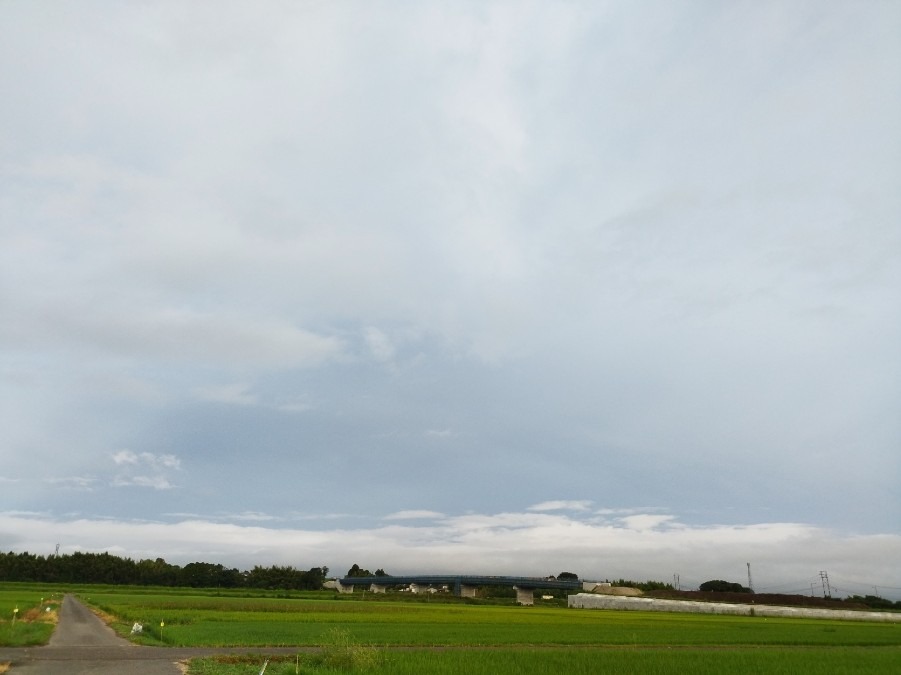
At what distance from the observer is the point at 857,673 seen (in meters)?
26.4

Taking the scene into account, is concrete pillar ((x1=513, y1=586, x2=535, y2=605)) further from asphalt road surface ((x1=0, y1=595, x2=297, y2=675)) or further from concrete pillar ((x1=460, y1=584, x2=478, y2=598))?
asphalt road surface ((x1=0, y1=595, x2=297, y2=675))

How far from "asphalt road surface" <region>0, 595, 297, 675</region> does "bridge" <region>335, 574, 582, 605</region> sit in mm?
118894

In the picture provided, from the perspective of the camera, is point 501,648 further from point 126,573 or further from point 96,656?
point 126,573

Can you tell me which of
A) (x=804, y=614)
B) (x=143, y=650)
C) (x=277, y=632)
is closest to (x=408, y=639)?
(x=277, y=632)

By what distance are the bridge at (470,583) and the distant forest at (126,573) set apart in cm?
2412

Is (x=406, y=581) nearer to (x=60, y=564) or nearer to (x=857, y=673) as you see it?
(x=60, y=564)

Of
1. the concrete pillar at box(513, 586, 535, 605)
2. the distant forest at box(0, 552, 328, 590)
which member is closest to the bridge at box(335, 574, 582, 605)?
the concrete pillar at box(513, 586, 535, 605)

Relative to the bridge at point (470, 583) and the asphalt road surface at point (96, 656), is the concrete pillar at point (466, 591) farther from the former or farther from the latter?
the asphalt road surface at point (96, 656)

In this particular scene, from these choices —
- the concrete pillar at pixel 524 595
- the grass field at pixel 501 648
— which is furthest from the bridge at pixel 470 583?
the grass field at pixel 501 648

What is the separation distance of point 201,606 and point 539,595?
14480cm

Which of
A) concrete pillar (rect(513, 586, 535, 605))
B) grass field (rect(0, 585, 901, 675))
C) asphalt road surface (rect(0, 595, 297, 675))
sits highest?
concrete pillar (rect(513, 586, 535, 605))

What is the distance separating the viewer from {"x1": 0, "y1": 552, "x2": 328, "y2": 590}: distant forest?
163m

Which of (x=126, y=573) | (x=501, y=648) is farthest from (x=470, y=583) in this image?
(x=501, y=648)

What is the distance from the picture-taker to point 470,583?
539ft
